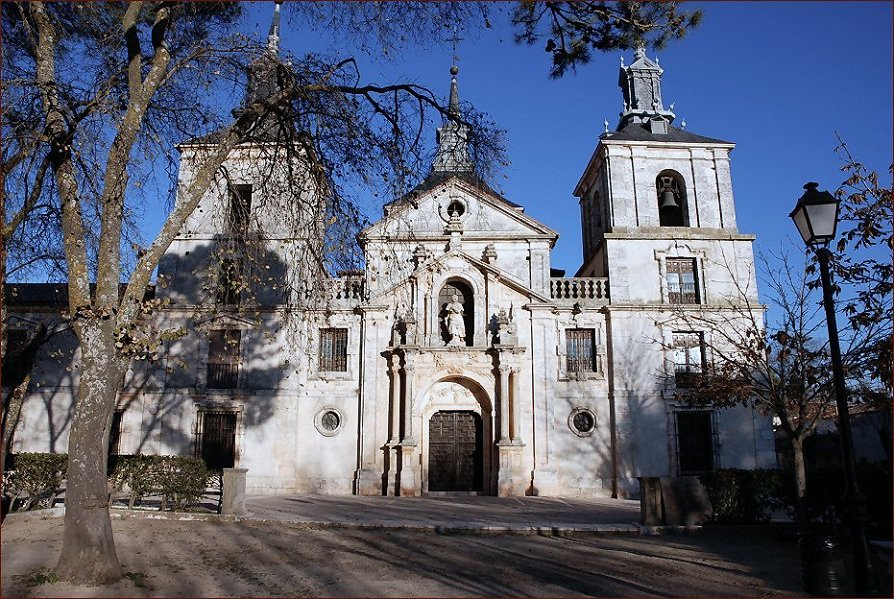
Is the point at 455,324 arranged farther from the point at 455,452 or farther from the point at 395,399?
the point at 455,452

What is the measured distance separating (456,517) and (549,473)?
7.17 metres

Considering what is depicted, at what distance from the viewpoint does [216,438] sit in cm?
2083

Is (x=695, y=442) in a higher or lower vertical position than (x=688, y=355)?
lower

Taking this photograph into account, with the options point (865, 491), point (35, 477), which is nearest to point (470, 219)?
point (35, 477)

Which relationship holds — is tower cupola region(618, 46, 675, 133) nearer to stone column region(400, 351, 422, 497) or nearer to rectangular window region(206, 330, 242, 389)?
stone column region(400, 351, 422, 497)

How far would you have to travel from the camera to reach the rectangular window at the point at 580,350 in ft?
70.5

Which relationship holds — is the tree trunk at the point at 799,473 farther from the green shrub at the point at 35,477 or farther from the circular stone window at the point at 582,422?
the green shrub at the point at 35,477

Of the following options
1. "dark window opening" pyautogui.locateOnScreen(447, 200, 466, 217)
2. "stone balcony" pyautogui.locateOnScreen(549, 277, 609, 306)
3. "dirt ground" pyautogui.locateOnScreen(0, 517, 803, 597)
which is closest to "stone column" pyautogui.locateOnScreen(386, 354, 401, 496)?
"dark window opening" pyautogui.locateOnScreen(447, 200, 466, 217)

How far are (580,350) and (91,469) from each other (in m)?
16.6

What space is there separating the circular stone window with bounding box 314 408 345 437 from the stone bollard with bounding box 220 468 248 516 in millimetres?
7653

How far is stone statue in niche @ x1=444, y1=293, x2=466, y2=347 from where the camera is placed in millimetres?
21562

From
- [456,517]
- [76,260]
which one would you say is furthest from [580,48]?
[456,517]

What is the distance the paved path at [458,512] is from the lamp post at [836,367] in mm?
6138

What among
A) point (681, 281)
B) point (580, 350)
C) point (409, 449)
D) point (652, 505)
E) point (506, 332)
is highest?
point (681, 281)
